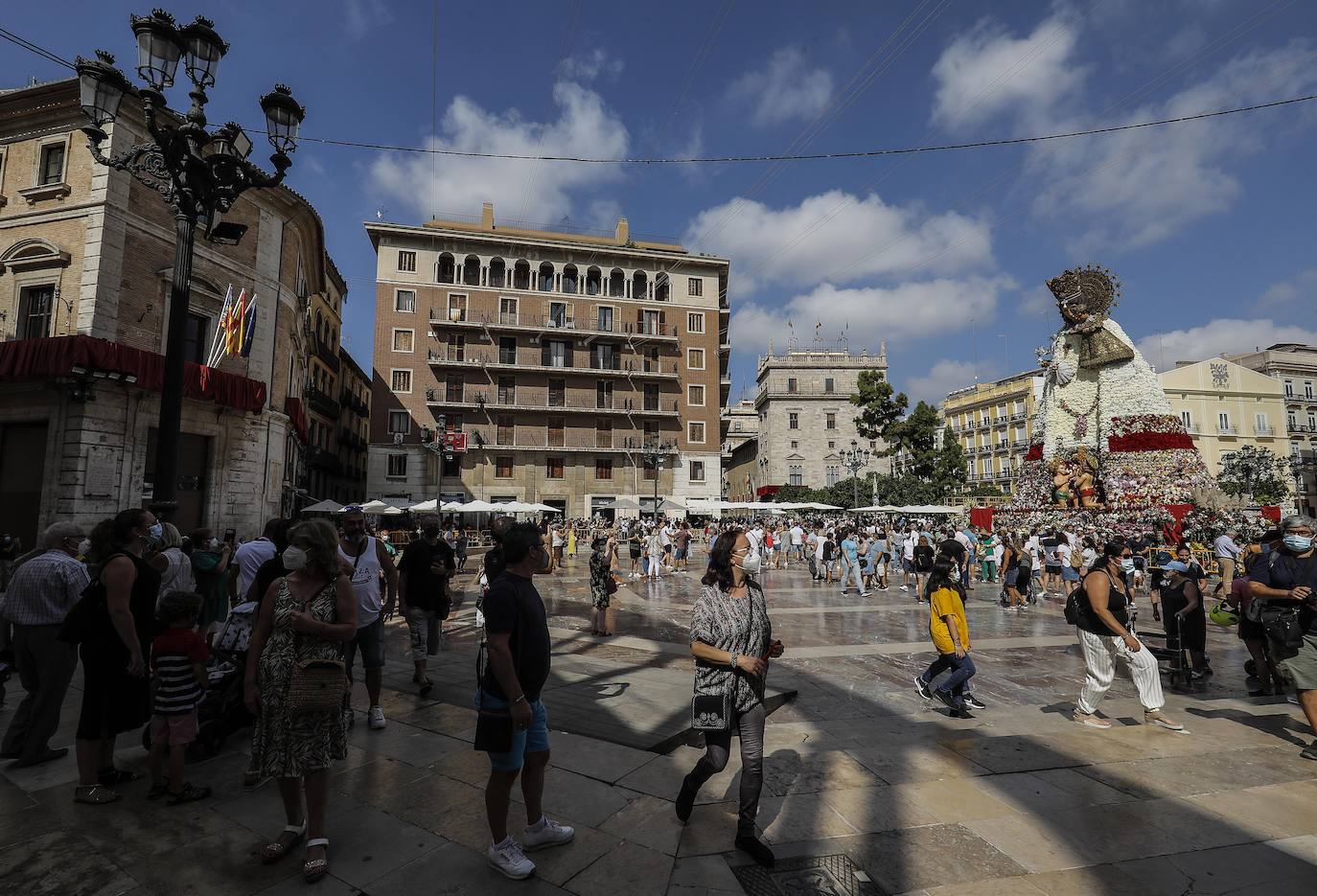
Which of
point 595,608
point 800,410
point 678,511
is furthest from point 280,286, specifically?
point 800,410

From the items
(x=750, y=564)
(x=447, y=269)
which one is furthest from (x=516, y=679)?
(x=447, y=269)

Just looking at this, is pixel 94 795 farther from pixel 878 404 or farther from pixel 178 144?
pixel 878 404

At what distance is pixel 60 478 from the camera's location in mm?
13703

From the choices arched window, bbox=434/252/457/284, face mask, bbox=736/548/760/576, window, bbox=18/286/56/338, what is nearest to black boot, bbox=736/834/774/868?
face mask, bbox=736/548/760/576

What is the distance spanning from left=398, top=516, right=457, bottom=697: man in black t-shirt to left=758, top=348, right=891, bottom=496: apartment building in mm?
55994

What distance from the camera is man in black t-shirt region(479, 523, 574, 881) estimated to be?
8.86 feet

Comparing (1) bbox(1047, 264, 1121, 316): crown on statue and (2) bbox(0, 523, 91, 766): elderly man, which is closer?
(2) bbox(0, 523, 91, 766): elderly man

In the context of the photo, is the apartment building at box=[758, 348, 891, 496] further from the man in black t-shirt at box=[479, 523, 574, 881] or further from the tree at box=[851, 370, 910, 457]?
the man in black t-shirt at box=[479, 523, 574, 881]

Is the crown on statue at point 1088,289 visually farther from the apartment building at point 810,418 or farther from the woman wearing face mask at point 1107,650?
the apartment building at point 810,418

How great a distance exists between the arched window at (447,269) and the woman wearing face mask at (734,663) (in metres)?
39.3

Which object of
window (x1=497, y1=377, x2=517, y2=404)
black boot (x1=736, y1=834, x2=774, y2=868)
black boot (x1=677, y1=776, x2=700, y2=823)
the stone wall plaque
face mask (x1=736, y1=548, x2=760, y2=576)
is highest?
window (x1=497, y1=377, x2=517, y2=404)

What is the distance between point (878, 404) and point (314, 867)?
3817 centimetres

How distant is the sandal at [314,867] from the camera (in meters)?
2.72

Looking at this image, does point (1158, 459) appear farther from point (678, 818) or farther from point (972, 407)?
point (972, 407)
